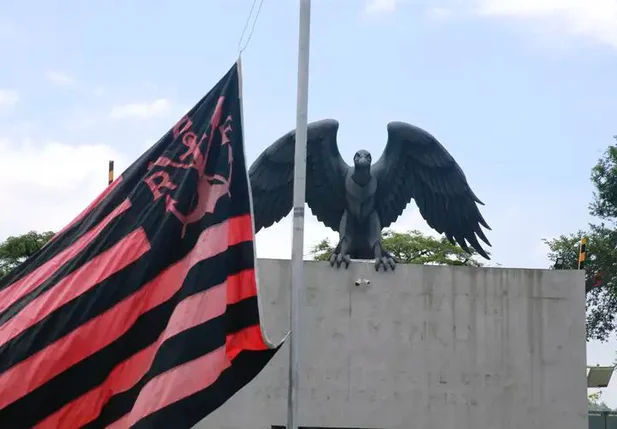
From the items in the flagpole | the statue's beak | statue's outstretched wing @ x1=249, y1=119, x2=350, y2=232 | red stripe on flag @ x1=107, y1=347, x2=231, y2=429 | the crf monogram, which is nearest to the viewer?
red stripe on flag @ x1=107, y1=347, x2=231, y2=429

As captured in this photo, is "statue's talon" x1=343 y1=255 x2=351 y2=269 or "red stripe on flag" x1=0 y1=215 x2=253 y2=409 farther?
"statue's talon" x1=343 y1=255 x2=351 y2=269

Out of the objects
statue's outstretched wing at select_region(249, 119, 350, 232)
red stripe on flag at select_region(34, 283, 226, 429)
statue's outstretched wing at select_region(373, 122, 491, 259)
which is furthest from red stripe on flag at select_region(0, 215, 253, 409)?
statue's outstretched wing at select_region(373, 122, 491, 259)

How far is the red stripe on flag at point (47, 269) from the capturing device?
6.84 meters

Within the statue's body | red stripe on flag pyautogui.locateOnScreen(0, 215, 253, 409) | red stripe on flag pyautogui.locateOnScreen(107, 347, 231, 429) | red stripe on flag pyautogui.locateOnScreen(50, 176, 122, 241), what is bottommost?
red stripe on flag pyautogui.locateOnScreen(107, 347, 231, 429)

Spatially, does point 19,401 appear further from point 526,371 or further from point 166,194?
point 526,371

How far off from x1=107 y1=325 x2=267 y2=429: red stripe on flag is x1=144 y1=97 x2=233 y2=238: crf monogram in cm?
92

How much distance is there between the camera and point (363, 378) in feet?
46.1

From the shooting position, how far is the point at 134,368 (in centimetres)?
663

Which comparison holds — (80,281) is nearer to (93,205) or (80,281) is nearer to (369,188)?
(93,205)

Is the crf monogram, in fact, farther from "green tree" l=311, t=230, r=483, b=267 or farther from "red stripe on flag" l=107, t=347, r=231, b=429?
"green tree" l=311, t=230, r=483, b=267

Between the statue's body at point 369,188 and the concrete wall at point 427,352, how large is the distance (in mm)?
791

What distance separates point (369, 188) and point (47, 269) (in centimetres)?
838

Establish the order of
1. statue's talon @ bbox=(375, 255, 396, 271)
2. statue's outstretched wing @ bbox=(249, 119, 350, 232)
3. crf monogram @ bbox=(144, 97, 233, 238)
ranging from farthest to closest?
statue's outstretched wing @ bbox=(249, 119, 350, 232), statue's talon @ bbox=(375, 255, 396, 271), crf monogram @ bbox=(144, 97, 233, 238)

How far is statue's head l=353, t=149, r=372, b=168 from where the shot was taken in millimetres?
14469
